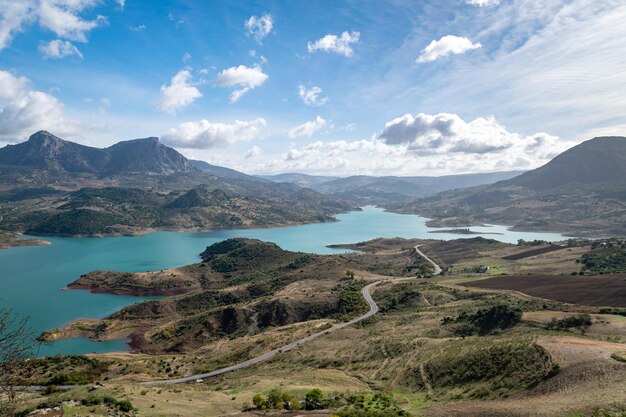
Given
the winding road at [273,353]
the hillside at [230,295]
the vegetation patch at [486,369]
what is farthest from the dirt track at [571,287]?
the vegetation patch at [486,369]

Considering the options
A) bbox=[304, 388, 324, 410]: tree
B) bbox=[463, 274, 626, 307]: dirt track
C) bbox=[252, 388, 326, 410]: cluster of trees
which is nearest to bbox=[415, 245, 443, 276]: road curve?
bbox=[463, 274, 626, 307]: dirt track

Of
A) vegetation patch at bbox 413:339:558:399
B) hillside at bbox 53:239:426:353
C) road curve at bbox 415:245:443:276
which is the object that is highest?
vegetation patch at bbox 413:339:558:399

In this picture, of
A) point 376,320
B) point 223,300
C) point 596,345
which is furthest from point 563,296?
point 223,300

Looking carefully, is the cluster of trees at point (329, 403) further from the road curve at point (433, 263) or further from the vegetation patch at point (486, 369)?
the road curve at point (433, 263)

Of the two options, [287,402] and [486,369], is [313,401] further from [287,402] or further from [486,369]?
[486,369]

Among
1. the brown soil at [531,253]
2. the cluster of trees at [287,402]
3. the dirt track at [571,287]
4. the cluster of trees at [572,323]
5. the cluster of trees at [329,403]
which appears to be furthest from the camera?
the brown soil at [531,253]

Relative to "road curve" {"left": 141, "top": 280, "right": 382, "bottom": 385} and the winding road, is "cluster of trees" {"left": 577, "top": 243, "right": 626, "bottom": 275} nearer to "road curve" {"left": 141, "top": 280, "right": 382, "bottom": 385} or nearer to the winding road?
the winding road

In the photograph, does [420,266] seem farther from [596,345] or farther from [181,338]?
[596,345]

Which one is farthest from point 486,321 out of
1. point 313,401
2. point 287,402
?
point 287,402
